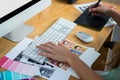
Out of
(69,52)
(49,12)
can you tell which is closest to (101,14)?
(49,12)

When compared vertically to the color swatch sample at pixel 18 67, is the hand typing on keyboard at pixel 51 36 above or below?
above

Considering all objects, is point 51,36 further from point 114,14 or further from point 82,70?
point 114,14

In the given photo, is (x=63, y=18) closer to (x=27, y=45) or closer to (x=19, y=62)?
(x=27, y=45)

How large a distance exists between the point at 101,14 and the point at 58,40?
15.2 inches

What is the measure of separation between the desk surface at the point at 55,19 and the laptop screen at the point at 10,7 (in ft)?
0.58

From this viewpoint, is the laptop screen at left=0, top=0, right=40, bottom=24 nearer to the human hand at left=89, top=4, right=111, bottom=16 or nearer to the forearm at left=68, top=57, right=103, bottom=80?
the forearm at left=68, top=57, right=103, bottom=80

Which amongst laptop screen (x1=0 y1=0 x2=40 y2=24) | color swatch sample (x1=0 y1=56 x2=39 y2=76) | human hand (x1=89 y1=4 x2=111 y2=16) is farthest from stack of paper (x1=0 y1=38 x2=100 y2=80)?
human hand (x1=89 y1=4 x2=111 y2=16)

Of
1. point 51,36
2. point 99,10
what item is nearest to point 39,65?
point 51,36

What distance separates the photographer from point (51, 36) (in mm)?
1117

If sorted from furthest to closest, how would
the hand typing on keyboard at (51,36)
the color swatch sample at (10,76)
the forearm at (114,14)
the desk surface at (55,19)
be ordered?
the forearm at (114,14) → the desk surface at (55,19) → the hand typing on keyboard at (51,36) → the color swatch sample at (10,76)

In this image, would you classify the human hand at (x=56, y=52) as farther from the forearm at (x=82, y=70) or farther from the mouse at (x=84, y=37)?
the mouse at (x=84, y=37)

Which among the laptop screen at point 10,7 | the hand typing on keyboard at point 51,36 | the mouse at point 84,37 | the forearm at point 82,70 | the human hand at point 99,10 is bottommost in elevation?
the forearm at point 82,70

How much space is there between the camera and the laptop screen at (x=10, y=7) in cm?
92

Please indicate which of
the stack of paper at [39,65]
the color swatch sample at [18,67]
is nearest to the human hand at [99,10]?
the stack of paper at [39,65]
